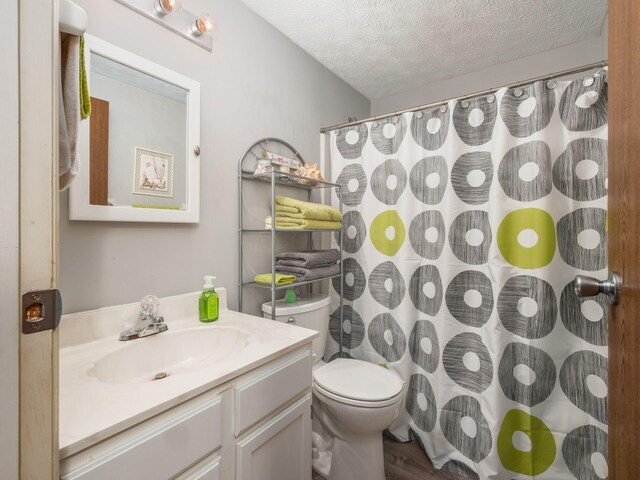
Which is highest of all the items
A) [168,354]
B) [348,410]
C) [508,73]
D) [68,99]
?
[508,73]

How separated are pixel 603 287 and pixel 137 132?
1.43 m

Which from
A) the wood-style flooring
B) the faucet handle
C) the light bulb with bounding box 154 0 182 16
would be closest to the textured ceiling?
the light bulb with bounding box 154 0 182 16

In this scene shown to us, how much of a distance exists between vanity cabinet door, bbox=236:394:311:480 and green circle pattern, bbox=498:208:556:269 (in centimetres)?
111

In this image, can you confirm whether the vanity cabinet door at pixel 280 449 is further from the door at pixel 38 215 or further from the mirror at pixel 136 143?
the mirror at pixel 136 143

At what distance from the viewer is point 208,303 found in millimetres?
1203

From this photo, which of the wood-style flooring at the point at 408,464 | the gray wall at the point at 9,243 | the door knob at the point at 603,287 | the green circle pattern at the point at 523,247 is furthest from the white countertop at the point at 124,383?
the green circle pattern at the point at 523,247

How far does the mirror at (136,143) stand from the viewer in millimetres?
980

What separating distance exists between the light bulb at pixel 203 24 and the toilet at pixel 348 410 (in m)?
1.23

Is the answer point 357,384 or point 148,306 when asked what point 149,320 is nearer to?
point 148,306

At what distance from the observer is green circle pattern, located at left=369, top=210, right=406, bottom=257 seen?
171cm

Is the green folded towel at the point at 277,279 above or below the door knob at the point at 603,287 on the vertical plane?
below

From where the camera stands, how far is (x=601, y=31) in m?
1.63

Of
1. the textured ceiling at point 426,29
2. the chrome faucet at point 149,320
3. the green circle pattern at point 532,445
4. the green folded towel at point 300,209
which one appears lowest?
the green circle pattern at point 532,445

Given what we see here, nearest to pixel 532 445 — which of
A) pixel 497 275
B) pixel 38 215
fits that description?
pixel 497 275
